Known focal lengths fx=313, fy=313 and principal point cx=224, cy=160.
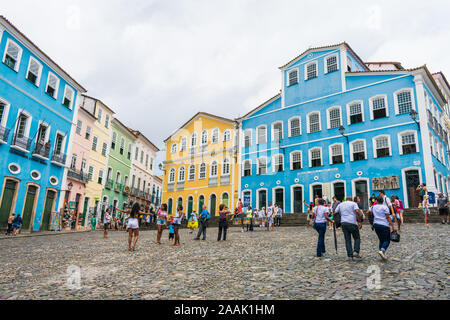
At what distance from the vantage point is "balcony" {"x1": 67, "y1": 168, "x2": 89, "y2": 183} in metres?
29.1

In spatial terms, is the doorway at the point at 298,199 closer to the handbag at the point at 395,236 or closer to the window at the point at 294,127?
the window at the point at 294,127

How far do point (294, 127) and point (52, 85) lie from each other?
22.2 metres

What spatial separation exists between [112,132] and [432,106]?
3374 centimetres

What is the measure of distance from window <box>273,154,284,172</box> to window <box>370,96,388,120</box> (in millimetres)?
9364

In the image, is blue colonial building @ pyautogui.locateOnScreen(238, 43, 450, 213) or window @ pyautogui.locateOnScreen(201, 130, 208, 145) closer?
blue colonial building @ pyautogui.locateOnScreen(238, 43, 450, 213)

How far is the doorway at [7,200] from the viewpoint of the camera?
20.5 metres

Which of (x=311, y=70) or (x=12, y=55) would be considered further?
(x=311, y=70)

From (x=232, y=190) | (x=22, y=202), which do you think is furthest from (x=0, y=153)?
(x=232, y=190)

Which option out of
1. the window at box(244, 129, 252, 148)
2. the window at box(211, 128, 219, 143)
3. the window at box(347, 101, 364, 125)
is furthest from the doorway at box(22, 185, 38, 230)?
the window at box(347, 101, 364, 125)

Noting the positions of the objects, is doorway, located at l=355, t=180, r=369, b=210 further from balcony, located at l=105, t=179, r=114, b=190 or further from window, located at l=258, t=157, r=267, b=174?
balcony, located at l=105, t=179, r=114, b=190

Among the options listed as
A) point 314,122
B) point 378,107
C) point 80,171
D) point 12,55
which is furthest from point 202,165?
point 12,55

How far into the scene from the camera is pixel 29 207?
22.9 metres

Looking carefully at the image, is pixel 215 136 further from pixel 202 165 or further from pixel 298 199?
pixel 298 199

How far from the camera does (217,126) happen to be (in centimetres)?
3812
